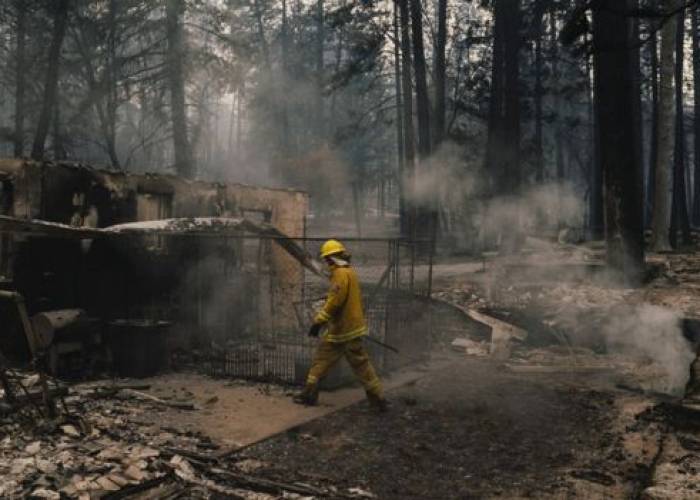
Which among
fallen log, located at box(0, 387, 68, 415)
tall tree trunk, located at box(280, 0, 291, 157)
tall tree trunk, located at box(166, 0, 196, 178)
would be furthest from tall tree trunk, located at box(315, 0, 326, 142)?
fallen log, located at box(0, 387, 68, 415)

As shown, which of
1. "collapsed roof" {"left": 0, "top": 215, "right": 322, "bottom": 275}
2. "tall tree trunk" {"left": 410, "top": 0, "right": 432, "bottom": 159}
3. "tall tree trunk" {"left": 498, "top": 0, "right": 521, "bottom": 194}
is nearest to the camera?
"collapsed roof" {"left": 0, "top": 215, "right": 322, "bottom": 275}

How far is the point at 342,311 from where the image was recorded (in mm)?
8445

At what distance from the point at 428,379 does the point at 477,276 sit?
929cm

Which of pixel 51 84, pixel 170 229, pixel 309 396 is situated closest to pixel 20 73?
pixel 51 84

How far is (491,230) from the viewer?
1122 inches

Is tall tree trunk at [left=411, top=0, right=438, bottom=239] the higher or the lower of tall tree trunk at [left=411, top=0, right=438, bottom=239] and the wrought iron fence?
the higher

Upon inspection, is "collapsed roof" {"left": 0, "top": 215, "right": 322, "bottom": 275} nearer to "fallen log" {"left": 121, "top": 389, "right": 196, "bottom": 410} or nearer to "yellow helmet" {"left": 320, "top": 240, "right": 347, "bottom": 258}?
"yellow helmet" {"left": 320, "top": 240, "right": 347, "bottom": 258}

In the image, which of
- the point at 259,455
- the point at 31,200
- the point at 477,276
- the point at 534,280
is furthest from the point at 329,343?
the point at 477,276

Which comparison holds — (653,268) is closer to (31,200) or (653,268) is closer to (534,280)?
(534,280)

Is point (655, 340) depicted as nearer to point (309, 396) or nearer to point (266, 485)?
point (309, 396)

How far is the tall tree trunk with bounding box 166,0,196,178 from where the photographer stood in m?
25.9

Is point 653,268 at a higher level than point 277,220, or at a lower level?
lower

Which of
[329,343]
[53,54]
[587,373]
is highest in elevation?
[53,54]

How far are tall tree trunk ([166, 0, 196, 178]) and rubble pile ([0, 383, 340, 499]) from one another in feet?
64.7
